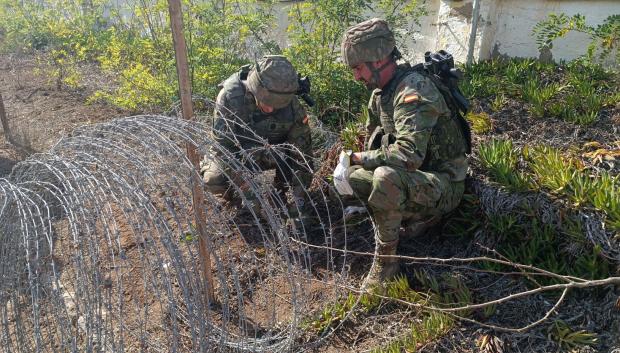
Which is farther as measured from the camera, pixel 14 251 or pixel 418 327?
pixel 418 327

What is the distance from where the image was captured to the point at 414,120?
323 centimetres

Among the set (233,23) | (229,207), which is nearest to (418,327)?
(229,207)

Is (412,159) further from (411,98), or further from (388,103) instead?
(388,103)

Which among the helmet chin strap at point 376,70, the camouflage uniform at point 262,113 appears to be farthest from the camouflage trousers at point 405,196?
the camouflage uniform at point 262,113

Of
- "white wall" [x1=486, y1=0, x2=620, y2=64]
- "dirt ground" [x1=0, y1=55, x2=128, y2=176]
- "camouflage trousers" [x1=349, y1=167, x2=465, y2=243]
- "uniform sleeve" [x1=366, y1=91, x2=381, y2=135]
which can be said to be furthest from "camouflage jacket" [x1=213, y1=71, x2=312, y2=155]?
"white wall" [x1=486, y1=0, x2=620, y2=64]

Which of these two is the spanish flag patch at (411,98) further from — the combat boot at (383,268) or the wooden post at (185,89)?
the wooden post at (185,89)

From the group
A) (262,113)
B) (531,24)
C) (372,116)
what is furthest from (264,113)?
(531,24)

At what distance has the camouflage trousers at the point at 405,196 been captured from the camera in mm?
3250

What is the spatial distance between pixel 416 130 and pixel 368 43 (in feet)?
2.23

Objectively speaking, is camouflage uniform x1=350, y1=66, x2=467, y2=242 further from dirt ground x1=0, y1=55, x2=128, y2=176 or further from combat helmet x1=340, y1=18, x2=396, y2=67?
dirt ground x1=0, y1=55, x2=128, y2=176

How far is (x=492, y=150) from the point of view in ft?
11.9

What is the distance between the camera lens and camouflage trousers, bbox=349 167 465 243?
325 cm

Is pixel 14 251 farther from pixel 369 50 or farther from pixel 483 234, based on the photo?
pixel 483 234

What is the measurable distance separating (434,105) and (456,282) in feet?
3.66
